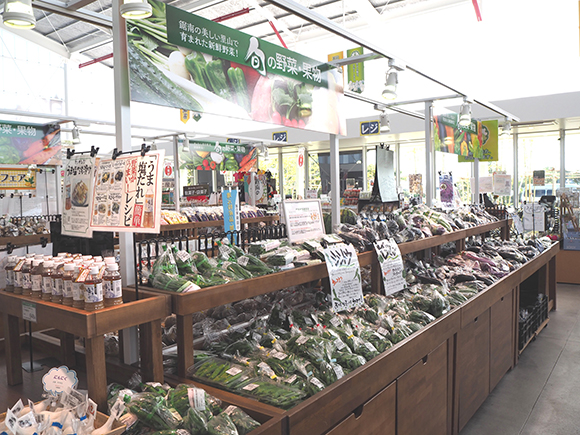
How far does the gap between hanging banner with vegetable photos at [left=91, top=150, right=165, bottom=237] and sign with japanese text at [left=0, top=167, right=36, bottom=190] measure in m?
8.11

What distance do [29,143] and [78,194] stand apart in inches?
269

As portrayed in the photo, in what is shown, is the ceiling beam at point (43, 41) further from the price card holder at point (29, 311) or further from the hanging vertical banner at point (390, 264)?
the price card holder at point (29, 311)

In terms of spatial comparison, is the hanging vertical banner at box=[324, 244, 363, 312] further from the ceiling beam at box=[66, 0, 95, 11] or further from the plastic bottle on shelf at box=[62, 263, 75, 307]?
the ceiling beam at box=[66, 0, 95, 11]

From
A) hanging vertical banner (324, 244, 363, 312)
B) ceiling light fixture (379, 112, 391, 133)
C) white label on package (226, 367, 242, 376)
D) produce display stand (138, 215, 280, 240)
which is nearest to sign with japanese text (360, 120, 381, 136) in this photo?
produce display stand (138, 215, 280, 240)

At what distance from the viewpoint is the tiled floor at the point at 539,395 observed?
3199 mm

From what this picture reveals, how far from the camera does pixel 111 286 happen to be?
64.9 inches

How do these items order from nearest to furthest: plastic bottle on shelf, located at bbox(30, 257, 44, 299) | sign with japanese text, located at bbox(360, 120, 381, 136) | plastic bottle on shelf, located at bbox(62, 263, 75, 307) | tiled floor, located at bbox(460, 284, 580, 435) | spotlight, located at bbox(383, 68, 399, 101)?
1. plastic bottle on shelf, located at bbox(62, 263, 75, 307)
2. plastic bottle on shelf, located at bbox(30, 257, 44, 299)
3. tiled floor, located at bbox(460, 284, 580, 435)
4. spotlight, located at bbox(383, 68, 399, 101)
5. sign with japanese text, located at bbox(360, 120, 381, 136)

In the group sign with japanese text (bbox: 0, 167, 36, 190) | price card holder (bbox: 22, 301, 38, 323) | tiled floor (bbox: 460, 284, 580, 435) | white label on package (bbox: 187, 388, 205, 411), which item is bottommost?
tiled floor (bbox: 460, 284, 580, 435)

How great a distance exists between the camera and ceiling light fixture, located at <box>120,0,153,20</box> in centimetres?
184

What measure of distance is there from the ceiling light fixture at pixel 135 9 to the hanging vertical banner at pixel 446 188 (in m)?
4.00

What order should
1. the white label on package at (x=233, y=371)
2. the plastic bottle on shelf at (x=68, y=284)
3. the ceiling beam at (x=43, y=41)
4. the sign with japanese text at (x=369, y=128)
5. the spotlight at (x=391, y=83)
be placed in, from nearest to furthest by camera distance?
the plastic bottle on shelf at (x=68, y=284) → the white label on package at (x=233, y=371) → the spotlight at (x=391, y=83) → the sign with japanese text at (x=369, y=128) → the ceiling beam at (x=43, y=41)

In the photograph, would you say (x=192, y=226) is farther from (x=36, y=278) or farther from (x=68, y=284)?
(x=68, y=284)

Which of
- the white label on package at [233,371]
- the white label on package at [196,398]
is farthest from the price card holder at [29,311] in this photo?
→ the white label on package at [233,371]

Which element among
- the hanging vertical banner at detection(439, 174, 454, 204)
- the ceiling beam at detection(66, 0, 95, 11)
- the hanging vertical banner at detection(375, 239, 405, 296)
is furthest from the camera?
the hanging vertical banner at detection(439, 174, 454, 204)
